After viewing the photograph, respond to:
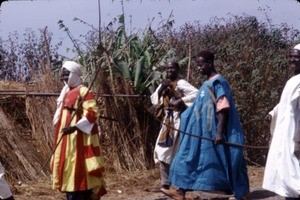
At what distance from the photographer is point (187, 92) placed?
836cm

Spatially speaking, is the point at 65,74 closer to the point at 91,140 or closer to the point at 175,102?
the point at 91,140

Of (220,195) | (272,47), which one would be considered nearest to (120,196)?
(220,195)

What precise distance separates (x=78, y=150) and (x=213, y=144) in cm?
145

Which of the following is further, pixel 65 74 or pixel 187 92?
pixel 187 92

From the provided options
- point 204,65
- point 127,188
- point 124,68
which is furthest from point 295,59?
point 124,68

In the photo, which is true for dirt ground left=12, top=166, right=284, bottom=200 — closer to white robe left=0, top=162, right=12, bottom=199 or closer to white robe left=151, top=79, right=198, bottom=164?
white robe left=151, top=79, right=198, bottom=164

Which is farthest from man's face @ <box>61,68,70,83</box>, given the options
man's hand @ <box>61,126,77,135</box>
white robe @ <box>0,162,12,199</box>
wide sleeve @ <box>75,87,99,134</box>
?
white robe @ <box>0,162,12,199</box>

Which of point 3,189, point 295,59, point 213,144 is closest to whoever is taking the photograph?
point 295,59

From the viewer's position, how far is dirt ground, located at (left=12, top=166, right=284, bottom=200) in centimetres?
873

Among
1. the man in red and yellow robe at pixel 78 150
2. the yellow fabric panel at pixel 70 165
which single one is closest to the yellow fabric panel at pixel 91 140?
the man in red and yellow robe at pixel 78 150

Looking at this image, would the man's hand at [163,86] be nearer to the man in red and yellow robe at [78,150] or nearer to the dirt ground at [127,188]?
the dirt ground at [127,188]

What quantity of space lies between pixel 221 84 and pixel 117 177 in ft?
10.5

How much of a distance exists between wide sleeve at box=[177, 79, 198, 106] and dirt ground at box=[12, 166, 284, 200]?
1.09 meters

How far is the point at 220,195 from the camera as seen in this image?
7.49 m
